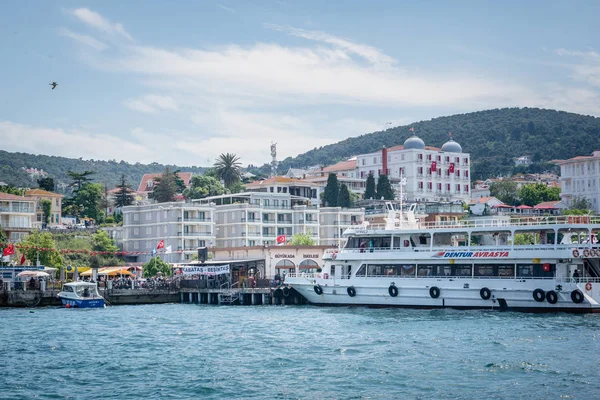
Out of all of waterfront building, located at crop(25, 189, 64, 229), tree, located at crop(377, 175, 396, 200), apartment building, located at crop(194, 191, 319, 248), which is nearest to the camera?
apartment building, located at crop(194, 191, 319, 248)

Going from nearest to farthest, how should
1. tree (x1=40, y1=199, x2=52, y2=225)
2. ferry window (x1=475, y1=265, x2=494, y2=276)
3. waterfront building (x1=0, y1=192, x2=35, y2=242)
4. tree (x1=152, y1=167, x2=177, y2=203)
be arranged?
1. ferry window (x1=475, y1=265, x2=494, y2=276)
2. waterfront building (x1=0, y1=192, x2=35, y2=242)
3. tree (x1=152, y1=167, x2=177, y2=203)
4. tree (x1=40, y1=199, x2=52, y2=225)

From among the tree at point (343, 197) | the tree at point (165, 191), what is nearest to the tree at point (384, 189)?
the tree at point (343, 197)

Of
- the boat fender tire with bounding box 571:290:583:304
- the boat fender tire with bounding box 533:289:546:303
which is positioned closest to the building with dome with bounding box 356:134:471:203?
the boat fender tire with bounding box 533:289:546:303

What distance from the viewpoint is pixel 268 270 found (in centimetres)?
7444

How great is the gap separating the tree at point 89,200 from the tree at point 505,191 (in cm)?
6769

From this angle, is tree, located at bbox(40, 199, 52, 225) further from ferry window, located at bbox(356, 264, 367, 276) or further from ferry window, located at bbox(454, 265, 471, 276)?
ferry window, located at bbox(454, 265, 471, 276)

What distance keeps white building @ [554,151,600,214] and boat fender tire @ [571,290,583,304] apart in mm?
79704

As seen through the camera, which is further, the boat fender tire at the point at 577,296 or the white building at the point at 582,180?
the white building at the point at 582,180

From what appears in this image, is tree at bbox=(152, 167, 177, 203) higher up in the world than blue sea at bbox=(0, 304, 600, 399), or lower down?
higher up

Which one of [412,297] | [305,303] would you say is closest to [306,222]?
[305,303]

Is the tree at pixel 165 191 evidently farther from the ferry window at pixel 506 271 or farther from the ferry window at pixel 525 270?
the ferry window at pixel 525 270

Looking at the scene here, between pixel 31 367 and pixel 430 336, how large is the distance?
17487 millimetres

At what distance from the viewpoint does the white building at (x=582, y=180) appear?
409 ft

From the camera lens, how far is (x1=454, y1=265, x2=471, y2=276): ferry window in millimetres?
53000
